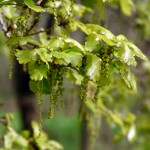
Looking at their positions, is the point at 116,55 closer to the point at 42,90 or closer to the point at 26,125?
the point at 42,90

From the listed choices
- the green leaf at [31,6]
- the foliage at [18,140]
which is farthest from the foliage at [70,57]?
the foliage at [18,140]

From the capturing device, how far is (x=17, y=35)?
1781 millimetres

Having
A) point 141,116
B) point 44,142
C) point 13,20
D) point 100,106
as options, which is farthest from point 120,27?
point 13,20

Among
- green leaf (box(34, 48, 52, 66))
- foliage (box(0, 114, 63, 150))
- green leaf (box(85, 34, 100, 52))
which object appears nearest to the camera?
green leaf (box(34, 48, 52, 66))

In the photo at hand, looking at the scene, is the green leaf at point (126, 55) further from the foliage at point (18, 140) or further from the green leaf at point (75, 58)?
the foliage at point (18, 140)

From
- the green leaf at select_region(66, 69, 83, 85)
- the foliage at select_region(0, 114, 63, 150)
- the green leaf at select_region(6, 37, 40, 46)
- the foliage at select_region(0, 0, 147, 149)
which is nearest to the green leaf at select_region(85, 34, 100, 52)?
the foliage at select_region(0, 0, 147, 149)

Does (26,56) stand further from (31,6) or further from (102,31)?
(102,31)

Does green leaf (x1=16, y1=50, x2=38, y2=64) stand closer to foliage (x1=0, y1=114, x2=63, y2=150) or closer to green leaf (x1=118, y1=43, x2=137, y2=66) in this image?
green leaf (x1=118, y1=43, x2=137, y2=66)

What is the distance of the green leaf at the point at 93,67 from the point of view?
1560mm

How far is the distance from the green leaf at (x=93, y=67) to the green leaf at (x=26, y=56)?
18 cm

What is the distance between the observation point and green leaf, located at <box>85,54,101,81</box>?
1.56m

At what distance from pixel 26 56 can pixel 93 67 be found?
24 centimetres

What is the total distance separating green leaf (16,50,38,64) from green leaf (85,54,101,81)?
184 mm

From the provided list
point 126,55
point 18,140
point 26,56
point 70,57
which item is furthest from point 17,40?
point 18,140
